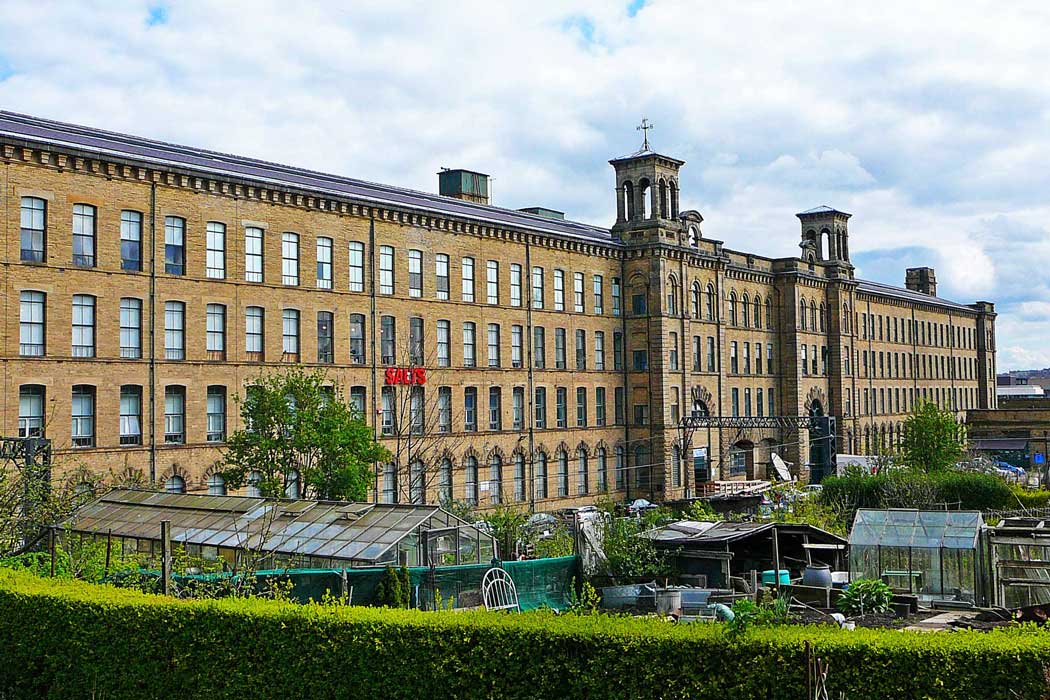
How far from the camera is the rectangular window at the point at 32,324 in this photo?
34.1m

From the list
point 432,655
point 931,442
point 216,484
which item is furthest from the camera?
point 931,442

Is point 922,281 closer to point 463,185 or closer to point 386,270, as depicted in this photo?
point 463,185

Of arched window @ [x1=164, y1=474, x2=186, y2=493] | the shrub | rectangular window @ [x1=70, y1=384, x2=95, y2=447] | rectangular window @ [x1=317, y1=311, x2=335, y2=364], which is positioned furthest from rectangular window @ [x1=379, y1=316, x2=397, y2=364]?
the shrub

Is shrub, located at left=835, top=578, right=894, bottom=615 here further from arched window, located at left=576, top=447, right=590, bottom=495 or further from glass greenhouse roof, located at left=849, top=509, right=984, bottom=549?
arched window, located at left=576, top=447, right=590, bottom=495

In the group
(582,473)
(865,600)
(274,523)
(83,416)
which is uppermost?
(83,416)

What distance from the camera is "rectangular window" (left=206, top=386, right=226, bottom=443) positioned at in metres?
39.2

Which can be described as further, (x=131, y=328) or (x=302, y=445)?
(x=131, y=328)

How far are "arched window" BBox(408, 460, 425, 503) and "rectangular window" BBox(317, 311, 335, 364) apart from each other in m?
6.17

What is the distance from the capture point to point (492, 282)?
170ft

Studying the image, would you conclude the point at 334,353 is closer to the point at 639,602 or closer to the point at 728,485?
the point at 639,602

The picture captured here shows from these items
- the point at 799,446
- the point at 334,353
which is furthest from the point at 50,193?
the point at 799,446

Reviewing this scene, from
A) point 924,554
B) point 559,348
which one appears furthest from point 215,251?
point 924,554

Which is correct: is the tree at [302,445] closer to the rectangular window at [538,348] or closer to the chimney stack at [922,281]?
the rectangular window at [538,348]

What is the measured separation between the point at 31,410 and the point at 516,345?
24400 millimetres
